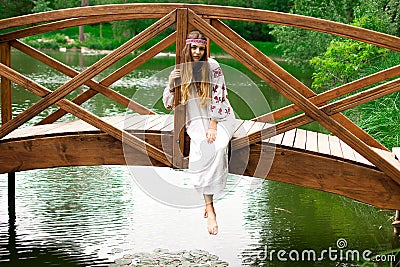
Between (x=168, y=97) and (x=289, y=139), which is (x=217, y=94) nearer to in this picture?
(x=168, y=97)

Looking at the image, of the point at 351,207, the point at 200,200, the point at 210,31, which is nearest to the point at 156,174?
the point at 200,200

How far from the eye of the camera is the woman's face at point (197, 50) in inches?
241

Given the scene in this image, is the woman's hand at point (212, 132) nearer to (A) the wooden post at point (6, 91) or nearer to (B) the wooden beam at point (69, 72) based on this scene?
(B) the wooden beam at point (69, 72)

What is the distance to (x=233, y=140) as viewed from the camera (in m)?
6.35

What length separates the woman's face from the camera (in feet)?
20.1

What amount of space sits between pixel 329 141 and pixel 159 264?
182 centimetres

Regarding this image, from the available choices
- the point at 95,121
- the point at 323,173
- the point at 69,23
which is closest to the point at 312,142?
the point at 323,173

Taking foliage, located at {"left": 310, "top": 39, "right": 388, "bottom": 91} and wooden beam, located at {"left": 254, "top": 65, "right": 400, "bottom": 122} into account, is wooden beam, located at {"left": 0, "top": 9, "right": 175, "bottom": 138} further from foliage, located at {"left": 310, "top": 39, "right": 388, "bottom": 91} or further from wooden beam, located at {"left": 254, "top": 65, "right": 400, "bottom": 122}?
foliage, located at {"left": 310, "top": 39, "right": 388, "bottom": 91}

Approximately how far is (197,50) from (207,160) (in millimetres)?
798

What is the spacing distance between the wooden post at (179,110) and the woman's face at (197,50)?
11cm

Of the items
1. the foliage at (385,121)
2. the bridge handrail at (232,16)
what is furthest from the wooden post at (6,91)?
the foliage at (385,121)

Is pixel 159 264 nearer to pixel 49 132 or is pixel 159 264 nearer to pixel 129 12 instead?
pixel 49 132

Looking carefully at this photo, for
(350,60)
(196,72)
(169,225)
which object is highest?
(350,60)

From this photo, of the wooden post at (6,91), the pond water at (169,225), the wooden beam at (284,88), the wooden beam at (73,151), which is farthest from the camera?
the wooden post at (6,91)
